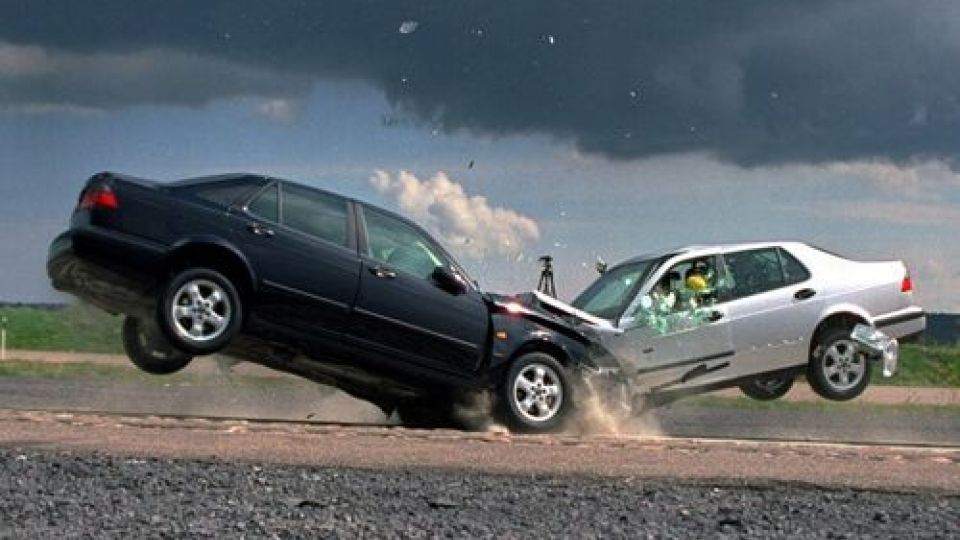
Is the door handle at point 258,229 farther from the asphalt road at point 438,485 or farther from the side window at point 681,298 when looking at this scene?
the side window at point 681,298

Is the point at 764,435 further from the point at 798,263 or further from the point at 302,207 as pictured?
the point at 302,207

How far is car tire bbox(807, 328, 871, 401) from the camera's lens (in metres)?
13.5

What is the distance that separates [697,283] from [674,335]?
2.22 feet

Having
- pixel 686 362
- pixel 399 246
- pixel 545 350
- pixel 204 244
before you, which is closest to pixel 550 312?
pixel 545 350

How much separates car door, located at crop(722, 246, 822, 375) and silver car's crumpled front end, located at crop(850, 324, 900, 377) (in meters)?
0.51

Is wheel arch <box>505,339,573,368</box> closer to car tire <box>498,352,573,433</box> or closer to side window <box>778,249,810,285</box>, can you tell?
car tire <box>498,352,573,433</box>

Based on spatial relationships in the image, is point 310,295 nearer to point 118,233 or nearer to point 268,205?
point 268,205

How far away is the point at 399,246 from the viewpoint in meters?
11.5

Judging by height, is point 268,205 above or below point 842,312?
above

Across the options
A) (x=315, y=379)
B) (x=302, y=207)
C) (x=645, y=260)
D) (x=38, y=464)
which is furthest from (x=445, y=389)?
(x=38, y=464)

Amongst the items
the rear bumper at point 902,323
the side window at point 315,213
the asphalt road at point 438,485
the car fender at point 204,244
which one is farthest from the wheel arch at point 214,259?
the rear bumper at point 902,323

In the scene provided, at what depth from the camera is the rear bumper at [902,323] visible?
1377 centimetres

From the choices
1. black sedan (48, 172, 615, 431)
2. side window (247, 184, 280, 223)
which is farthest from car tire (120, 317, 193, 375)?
side window (247, 184, 280, 223)

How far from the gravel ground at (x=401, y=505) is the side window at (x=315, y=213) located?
9.45 ft
